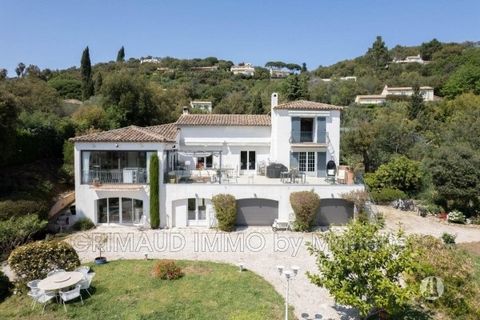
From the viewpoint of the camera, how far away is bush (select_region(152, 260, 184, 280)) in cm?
1788

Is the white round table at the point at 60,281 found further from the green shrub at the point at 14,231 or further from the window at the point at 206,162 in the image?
the window at the point at 206,162

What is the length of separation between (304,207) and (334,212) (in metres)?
3.96

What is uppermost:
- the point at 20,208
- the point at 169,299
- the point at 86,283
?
the point at 20,208

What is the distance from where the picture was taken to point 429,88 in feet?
321

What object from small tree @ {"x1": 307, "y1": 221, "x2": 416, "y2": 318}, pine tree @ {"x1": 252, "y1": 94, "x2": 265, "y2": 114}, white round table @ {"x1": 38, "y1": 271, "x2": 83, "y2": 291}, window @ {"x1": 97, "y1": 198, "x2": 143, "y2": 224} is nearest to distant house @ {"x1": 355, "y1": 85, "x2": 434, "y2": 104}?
pine tree @ {"x1": 252, "y1": 94, "x2": 265, "y2": 114}

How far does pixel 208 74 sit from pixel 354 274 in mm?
122290

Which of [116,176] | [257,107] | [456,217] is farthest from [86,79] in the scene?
[456,217]

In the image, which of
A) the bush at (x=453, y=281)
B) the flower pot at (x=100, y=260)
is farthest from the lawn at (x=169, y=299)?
the bush at (x=453, y=281)

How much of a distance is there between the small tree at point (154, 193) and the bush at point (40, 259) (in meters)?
9.79

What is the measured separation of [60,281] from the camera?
15.3 metres

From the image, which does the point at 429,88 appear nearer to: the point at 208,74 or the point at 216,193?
the point at 208,74

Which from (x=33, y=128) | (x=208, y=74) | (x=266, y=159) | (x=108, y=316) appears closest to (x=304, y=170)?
(x=266, y=159)

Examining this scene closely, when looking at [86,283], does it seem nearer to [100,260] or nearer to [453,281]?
[100,260]

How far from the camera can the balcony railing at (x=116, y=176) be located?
92.9ft
